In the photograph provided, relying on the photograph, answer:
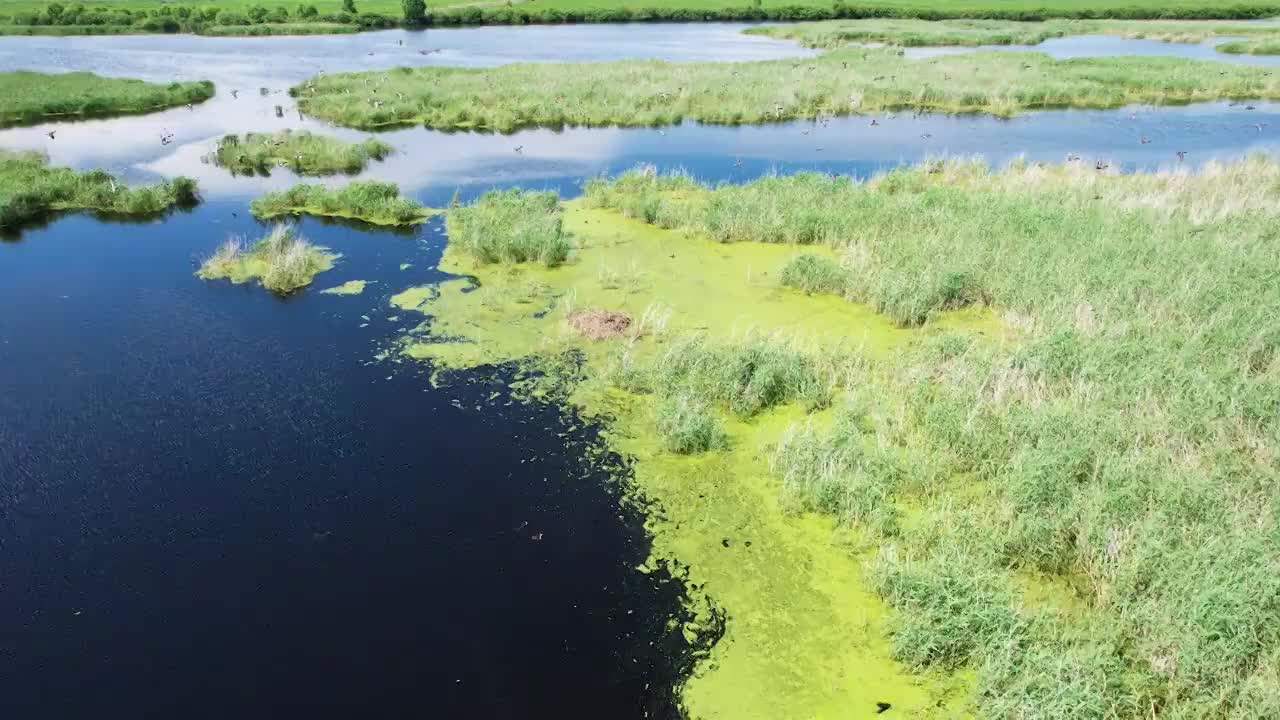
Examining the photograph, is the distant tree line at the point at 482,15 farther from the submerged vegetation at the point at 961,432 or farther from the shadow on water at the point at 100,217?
the submerged vegetation at the point at 961,432

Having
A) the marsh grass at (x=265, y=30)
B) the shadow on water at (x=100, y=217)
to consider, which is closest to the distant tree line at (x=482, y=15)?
the marsh grass at (x=265, y=30)

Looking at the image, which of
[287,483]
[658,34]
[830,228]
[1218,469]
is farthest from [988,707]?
[658,34]

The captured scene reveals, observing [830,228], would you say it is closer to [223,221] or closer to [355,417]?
[355,417]

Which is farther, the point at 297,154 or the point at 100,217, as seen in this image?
the point at 297,154

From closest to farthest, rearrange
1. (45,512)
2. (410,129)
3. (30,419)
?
(45,512) < (30,419) < (410,129)

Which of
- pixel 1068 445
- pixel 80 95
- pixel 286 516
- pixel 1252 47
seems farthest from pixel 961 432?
pixel 1252 47

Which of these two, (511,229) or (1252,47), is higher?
(1252,47)

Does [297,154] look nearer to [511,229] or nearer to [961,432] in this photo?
[511,229]
